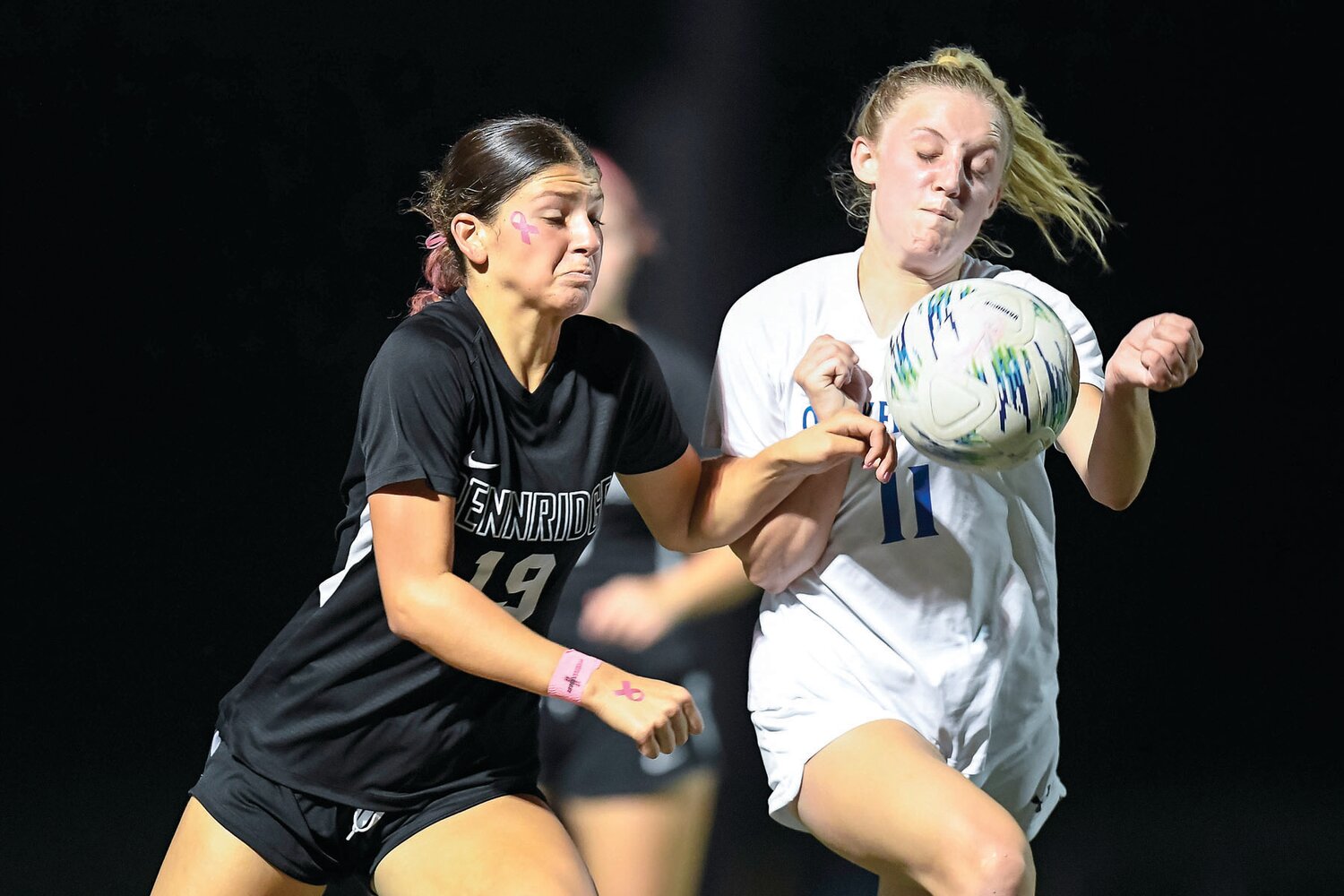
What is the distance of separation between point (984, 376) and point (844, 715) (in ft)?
1.33

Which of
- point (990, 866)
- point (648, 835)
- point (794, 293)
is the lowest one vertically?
point (648, 835)

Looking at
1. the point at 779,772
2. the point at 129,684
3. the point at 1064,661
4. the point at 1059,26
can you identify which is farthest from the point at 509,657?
the point at 1059,26

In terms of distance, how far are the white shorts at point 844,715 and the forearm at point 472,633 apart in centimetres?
38

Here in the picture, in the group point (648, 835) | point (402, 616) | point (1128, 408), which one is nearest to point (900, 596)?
point (1128, 408)

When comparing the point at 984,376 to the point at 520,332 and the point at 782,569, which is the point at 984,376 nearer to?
the point at 782,569

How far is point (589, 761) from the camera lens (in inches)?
92.9

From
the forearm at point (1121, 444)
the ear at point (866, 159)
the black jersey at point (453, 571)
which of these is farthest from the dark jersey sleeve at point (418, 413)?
the forearm at point (1121, 444)

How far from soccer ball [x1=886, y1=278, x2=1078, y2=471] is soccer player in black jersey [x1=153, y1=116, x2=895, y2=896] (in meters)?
0.07

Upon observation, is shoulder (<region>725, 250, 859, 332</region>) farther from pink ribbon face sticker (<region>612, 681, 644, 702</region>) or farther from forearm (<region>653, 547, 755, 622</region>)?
forearm (<region>653, 547, 755, 622</region>)

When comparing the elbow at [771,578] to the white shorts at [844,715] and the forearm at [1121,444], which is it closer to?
the white shorts at [844,715]

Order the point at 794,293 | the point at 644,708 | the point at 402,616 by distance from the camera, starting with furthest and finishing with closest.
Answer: the point at 794,293 < the point at 402,616 < the point at 644,708

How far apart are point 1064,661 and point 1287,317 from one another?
0.72 m

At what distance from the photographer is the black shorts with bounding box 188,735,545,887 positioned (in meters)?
1.53

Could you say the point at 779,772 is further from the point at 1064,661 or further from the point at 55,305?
the point at 55,305
